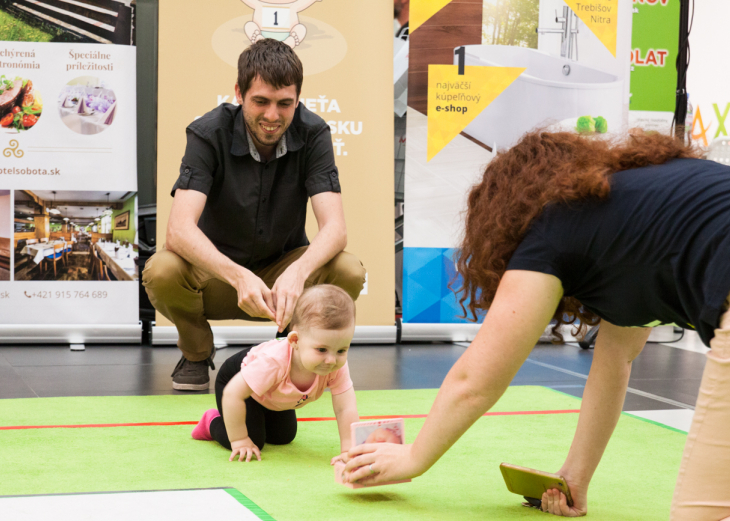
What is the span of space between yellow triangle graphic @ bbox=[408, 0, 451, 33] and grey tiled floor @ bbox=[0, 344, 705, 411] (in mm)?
1696

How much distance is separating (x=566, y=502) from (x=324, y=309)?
62 centimetres

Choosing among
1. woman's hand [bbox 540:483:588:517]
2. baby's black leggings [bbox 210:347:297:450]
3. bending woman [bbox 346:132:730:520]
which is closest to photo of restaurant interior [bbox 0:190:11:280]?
baby's black leggings [bbox 210:347:297:450]

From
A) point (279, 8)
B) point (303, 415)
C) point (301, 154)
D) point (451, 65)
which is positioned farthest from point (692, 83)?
point (303, 415)

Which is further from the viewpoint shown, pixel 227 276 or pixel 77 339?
pixel 77 339

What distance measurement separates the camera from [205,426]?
194cm

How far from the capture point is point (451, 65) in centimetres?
400

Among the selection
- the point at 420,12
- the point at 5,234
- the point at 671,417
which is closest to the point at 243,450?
the point at 671,417

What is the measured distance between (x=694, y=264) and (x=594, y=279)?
0.51 feet

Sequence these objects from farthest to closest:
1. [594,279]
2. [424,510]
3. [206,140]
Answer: [206,140]
[424,510]
[594,279]

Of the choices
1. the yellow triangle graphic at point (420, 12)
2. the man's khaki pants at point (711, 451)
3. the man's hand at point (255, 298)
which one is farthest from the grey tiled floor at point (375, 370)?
the yellow triangle graphic at point (420, 12)

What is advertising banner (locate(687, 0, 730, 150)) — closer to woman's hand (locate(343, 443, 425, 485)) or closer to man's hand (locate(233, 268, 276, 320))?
man's hand (locate(233, 268, 276, 320))

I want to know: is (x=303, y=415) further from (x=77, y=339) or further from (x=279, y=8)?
(x=279, y=8)

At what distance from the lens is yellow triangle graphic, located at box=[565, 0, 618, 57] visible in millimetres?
4172

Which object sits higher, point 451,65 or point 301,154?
point 451,65
